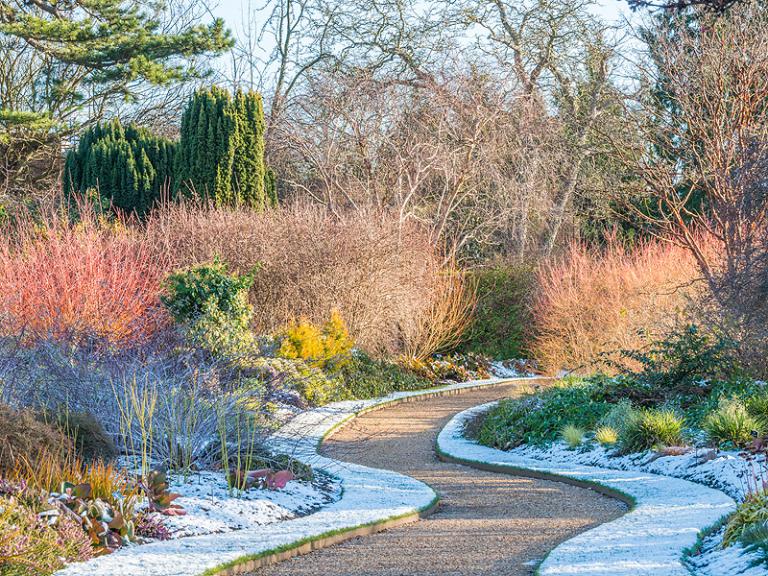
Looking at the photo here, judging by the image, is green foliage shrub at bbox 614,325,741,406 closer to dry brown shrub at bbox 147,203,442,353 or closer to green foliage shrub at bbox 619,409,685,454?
green foliage shrub at bbox 619,409,685,454

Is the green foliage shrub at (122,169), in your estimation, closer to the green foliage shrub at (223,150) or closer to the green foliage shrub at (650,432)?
the green foliage shrub at (223,150)

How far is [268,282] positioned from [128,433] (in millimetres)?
8298

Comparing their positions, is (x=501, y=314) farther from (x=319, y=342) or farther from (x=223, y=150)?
(x=319, y=342)

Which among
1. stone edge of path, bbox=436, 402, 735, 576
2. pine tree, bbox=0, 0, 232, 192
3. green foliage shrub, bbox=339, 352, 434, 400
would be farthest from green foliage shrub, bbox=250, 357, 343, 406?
pine tree, bbox=0, 0, 232, 192

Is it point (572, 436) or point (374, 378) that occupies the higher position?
point (572, 436)

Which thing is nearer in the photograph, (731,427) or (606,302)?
(731,427)

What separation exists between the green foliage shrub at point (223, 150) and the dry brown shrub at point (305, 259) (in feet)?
7.28

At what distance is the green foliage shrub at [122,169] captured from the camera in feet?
66.8

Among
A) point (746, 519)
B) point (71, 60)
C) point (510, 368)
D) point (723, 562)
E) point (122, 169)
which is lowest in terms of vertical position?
point (510, 368)

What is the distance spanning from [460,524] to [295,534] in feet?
4.86

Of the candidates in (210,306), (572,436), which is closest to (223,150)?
(210,306)

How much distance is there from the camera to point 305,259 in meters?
16.2

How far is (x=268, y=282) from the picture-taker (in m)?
16.1

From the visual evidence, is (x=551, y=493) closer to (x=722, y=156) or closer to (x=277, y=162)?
(x=722, y=156)
